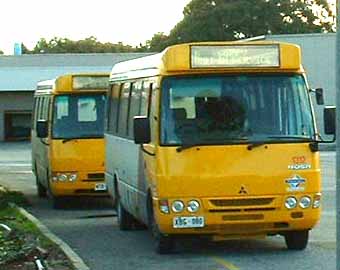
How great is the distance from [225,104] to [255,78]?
533 millimetres

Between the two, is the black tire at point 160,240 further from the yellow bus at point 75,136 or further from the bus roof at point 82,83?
the bus roof at point 82,83

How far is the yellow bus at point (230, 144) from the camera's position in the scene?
13.6m

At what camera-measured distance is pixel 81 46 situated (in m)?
131

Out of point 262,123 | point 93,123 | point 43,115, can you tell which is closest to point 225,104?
point 262,123

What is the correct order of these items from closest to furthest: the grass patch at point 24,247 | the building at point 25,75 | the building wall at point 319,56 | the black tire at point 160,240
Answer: the grass patch at point 24,247, the black tire at point 160,240, the building wall at point 319,56, the building at point 25,75

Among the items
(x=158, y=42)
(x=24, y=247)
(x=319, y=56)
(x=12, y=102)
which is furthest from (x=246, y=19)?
(x=24, y=247)

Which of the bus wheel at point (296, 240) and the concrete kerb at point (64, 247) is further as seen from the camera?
the bus wheel at point (296, 240)

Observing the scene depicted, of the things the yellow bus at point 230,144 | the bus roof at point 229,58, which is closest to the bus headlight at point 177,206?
the yellow bus at point 230,144

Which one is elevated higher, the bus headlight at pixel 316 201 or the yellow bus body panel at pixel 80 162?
the bus headlight at pixel 316 201

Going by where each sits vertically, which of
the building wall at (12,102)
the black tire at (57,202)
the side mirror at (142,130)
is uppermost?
the side mirror at (142,130)

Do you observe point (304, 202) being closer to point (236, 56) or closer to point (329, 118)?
point (329, 118)

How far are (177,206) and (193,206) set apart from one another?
0.20 meters

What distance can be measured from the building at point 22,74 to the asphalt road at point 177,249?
165ft

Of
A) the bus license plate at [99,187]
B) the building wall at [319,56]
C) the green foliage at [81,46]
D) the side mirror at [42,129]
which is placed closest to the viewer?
the bus license plate at [99,187]
